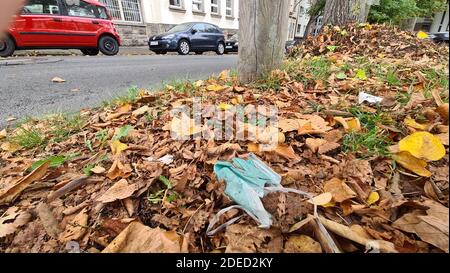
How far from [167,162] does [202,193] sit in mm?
296

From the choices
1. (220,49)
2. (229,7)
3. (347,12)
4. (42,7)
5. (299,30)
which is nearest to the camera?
(347,12)

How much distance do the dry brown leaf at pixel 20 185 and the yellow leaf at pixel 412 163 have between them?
1618 millimetres

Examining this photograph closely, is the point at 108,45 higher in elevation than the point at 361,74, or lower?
lower

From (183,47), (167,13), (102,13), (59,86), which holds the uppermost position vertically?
(167,13)

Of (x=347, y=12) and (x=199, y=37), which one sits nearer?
(x=347, y=12)

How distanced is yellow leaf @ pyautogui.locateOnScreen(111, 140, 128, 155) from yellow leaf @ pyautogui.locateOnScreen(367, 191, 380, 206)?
3.86 ft

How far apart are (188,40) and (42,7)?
17.4ft

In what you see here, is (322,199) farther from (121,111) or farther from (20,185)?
(121,111)

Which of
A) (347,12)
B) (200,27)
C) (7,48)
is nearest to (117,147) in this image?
(347,12)

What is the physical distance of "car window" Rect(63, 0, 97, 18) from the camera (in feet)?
23.5

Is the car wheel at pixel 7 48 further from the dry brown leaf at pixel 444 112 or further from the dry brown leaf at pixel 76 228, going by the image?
the dry brown leaf at pixel 444 112

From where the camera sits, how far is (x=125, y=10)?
13336 millimetres

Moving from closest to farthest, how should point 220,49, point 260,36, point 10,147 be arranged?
point 10,147 < point 260,36 < point 220,49

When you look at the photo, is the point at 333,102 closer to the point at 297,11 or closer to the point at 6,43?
the point at 6,43
